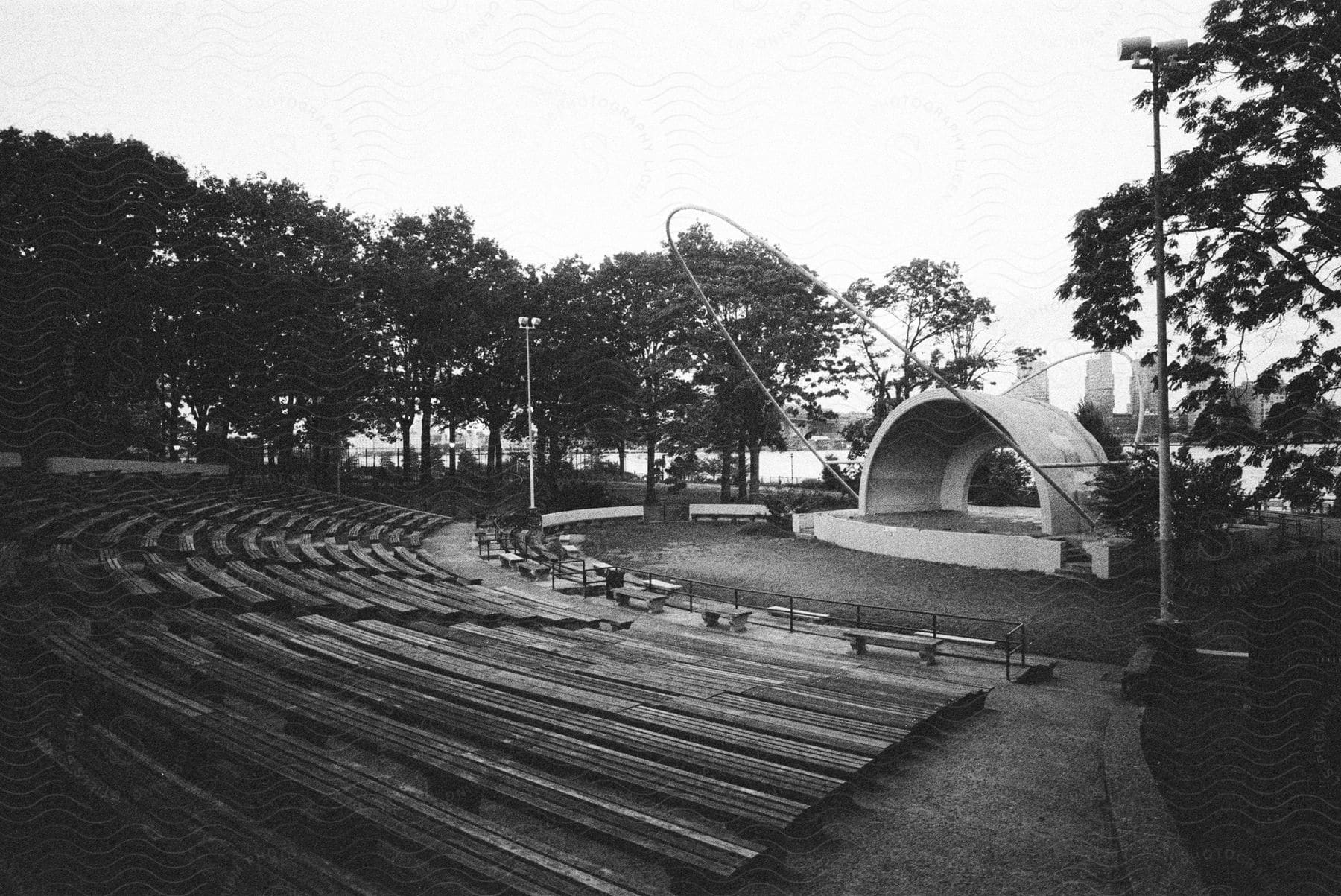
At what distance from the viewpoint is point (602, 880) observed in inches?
153

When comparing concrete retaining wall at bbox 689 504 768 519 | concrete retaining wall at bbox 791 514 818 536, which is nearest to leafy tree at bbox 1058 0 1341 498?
concrete retaining wall at bbox 791 514 818 536

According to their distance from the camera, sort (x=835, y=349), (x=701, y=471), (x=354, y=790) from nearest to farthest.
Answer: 1. (x=354, y=790)
2. (x=835, y=349)
3. (x=701, y=471)

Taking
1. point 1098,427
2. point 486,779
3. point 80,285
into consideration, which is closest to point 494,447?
point 80,285

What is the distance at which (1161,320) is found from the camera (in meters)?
9.76

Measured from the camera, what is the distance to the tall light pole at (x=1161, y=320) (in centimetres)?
934

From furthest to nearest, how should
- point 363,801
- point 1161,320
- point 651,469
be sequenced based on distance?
point 651,469 → point 1161,320 → point 363,801

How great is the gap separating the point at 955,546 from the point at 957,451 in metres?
9.14

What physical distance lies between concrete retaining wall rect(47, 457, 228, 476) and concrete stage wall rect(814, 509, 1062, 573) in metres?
24.0

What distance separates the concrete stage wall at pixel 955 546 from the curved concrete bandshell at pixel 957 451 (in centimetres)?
267

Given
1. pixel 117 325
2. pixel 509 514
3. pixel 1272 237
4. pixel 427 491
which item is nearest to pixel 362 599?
pixel 1272 237

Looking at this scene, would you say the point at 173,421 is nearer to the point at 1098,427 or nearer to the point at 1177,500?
the point at 1177,500

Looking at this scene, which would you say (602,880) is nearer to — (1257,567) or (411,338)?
(1257,567)

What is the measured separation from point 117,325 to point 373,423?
490 inches

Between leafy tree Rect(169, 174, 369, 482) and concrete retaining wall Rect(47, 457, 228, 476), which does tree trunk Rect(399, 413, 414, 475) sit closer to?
leafy tree Rect(169, 174, 369, 482)
